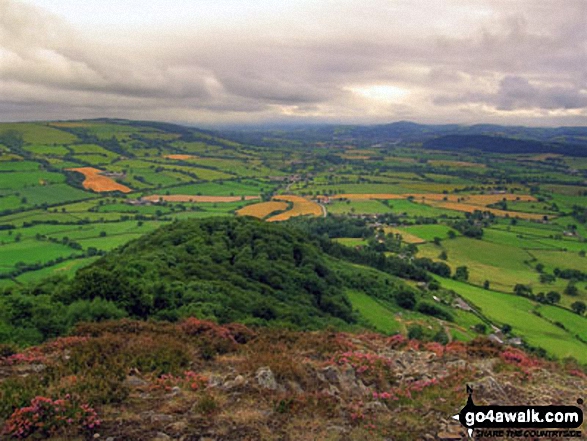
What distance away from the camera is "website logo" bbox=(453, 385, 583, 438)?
11.9m

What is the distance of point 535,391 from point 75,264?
87255 mm

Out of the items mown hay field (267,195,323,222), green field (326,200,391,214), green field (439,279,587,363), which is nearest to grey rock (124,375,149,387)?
green field (439,279,587,363)

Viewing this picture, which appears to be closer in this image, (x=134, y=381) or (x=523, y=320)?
(x=134, y=381)

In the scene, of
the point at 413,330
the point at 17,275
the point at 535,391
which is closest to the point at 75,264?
the point at 17,275

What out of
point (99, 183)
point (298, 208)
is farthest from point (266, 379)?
point (99, 183)

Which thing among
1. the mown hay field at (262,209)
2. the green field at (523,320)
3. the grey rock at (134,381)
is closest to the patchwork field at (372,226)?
the green field at (523,320)

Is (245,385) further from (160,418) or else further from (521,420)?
(521,420)

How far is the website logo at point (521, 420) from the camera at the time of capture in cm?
1191

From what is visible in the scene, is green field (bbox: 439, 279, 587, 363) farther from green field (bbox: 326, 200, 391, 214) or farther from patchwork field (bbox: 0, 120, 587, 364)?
green field (bbox: 326, 200, 391, 214)

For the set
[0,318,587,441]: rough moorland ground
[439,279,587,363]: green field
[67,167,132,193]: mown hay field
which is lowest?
[439,279,587,363]: green field

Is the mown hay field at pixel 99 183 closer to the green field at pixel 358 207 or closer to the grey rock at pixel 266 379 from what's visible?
the green field at pixel 358 207

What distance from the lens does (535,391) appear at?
15539 mm

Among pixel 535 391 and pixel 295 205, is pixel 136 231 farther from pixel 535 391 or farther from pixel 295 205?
pixel 535 391

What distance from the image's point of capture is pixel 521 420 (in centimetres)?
1259
